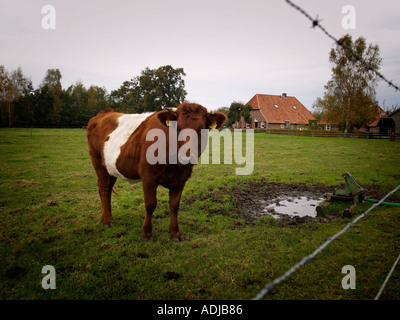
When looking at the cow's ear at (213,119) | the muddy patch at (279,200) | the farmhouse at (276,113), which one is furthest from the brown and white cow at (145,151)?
the farmhouse at (276,113)

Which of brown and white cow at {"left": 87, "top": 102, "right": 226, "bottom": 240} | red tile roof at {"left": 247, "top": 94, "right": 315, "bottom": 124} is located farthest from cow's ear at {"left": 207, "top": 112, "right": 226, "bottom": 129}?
red tile roof at {"left": 247, "top": 94, "right": 315, "bottom": 124}

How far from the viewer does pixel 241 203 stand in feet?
20.8

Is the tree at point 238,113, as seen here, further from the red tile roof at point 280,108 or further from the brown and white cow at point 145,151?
the brown and white cow at point 145,151

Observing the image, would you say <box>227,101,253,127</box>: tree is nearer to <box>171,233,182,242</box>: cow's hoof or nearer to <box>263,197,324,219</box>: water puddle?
<box>263,197,324,219</box>: water puddle

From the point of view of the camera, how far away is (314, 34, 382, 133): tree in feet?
121

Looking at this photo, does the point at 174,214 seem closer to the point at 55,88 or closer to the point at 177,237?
the point at 177,237

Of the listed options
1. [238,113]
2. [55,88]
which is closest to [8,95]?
[55,88]

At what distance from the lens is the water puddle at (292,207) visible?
222 inches

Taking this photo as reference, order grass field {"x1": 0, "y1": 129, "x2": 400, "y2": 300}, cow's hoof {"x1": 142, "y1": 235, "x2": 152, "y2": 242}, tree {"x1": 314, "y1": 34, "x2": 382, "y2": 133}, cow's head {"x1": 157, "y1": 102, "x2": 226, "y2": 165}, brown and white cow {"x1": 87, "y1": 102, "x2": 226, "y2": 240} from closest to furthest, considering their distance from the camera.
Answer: grass field {"x1": 0, "y1": 129, "x2": 400, "y2": 300} < cow's head {"x1": 157, "y1": 102, "x2": 226, "y2": 165} < brown and white cow {"x1": 87, "y1": 102, "x2": 226, "y2": 240} < cow's hoof {"x1": 142, "y1": 235, "x2": 152, "y2": 242} < tree {"x1": 314, "y1": 34, "x2": 382, "y2": 133}

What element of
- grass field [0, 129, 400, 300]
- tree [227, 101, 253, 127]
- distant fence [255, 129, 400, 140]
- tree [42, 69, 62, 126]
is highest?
tree [42, 69, 62, 126]

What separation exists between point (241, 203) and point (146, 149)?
3461 mm

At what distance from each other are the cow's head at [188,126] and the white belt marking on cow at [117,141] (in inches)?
38.7

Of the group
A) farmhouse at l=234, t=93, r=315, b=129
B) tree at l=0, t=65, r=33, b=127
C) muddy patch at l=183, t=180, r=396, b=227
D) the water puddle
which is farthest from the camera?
farmhouse at l=234, t=93, r=315, b=129

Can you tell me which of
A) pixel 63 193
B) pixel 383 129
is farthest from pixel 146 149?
pixel 383 129
